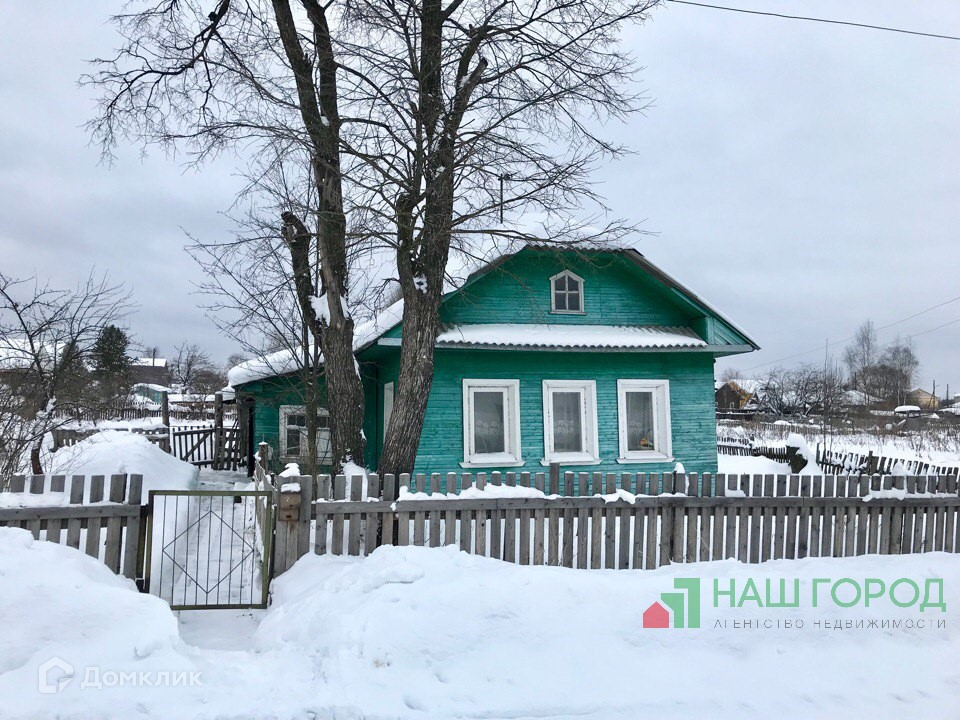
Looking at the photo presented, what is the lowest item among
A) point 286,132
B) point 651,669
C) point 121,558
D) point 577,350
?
point 651,669

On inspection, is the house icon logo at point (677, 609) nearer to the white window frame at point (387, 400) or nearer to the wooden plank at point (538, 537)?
the wooden plank at point (538, 537)

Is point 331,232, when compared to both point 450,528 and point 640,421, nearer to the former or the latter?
point 450,528

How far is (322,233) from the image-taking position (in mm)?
9117

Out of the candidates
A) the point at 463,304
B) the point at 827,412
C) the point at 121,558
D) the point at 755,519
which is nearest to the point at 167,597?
the point at 121,558

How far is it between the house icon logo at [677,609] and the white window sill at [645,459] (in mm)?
6860

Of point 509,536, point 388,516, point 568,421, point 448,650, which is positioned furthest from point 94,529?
point 568,421

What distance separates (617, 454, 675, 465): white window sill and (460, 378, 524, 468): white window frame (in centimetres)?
212

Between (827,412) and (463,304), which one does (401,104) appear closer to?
(463,304)

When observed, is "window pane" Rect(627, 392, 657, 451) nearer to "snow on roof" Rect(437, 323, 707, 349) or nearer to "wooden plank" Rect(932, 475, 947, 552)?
"snow on roof" Rect(437, 323, 707, 349)

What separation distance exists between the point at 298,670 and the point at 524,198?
614 cm

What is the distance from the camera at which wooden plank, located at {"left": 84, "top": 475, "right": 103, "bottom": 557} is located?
5.91m

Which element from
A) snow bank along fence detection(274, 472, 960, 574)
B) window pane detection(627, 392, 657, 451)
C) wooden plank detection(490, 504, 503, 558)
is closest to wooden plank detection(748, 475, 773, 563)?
snow bank along fence detection(274, 472, 960, 574)

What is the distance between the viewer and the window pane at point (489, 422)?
12602mm

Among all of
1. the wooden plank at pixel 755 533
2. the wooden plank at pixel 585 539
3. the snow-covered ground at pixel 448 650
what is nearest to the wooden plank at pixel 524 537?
the wooden plank at pixel 585 539
